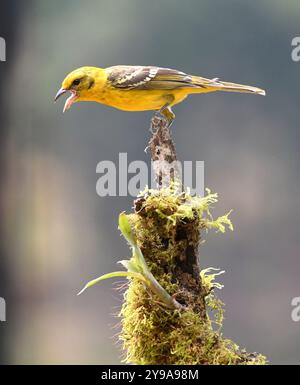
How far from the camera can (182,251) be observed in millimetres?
1606

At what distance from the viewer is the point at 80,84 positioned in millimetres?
1933

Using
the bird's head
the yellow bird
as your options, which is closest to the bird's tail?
the yellow bird

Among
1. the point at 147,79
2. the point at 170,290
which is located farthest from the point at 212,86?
the point at 170,290

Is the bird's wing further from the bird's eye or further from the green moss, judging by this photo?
the green moss

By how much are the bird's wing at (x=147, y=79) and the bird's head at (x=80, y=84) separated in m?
0.07

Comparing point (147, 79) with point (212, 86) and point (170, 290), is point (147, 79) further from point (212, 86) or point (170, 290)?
point (170, 290)

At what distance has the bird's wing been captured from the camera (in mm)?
2014

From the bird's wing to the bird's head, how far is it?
7cm

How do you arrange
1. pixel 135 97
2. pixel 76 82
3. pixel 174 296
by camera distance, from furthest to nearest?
pixel 135 97 < pixel 76 82 < pixel 174 296

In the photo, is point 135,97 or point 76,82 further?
point 135,97

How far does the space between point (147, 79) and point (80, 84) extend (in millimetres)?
241
